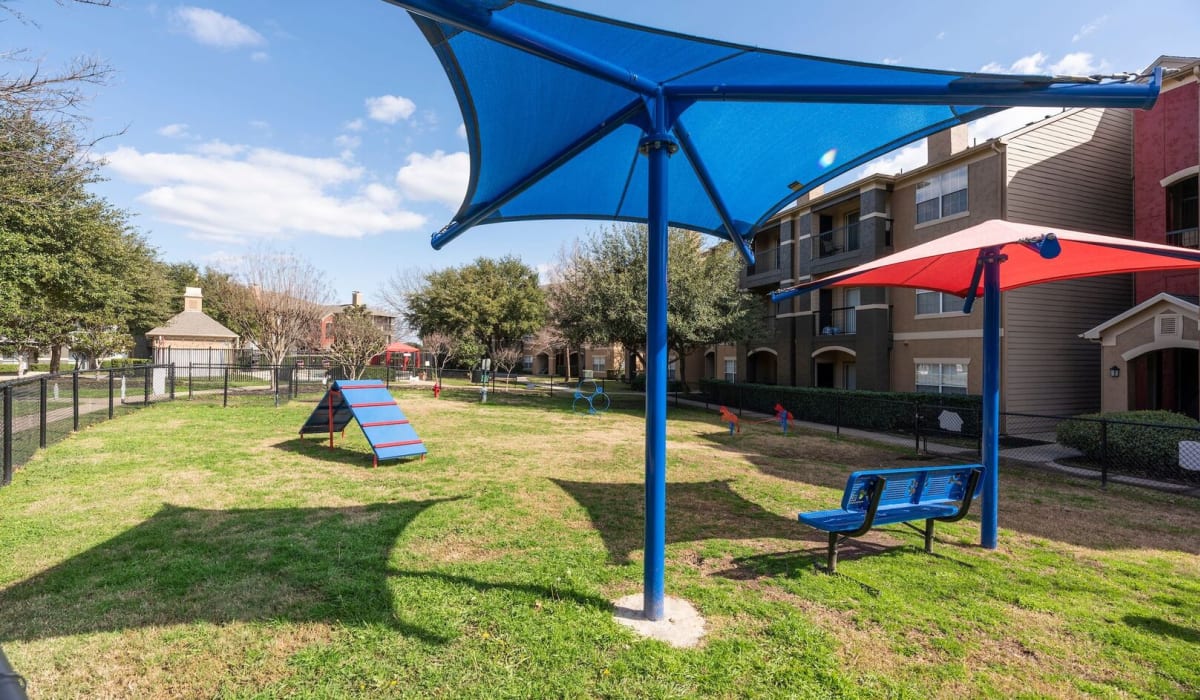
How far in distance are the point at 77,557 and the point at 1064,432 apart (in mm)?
16830

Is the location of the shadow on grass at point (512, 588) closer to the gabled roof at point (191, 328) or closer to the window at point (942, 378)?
the window at point (942, 378)

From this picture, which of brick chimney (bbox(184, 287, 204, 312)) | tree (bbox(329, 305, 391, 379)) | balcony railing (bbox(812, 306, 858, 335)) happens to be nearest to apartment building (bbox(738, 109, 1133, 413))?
balcony railing (bbox(812, 306, 858, 335))

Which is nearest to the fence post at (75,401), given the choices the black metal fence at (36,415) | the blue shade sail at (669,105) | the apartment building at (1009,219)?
the black metal fence at (36,415)

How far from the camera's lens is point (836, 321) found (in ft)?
76.7

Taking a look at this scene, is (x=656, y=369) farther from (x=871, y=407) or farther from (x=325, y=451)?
(x=871, y=407)

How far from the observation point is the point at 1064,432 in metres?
11.6

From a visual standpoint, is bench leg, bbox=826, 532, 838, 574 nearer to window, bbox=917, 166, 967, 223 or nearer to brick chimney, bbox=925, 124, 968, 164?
window, bbox=917, 166, 967, 223

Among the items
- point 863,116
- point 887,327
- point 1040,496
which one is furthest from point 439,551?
point 887,327

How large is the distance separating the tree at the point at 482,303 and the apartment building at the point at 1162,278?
3366 centimetres

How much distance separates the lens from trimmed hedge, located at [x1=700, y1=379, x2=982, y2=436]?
13820 millimetres

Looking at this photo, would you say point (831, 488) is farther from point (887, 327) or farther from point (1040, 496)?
point (887, 327)

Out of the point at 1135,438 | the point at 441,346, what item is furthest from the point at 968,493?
the point at 441,346

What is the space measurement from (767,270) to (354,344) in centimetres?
2158

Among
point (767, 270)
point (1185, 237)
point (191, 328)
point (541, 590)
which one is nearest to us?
point (541, 590)
